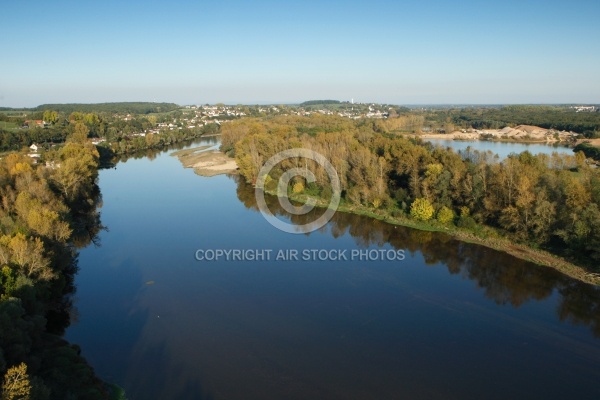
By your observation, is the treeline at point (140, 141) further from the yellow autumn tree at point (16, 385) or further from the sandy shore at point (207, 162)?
the yellow autumn tree at point (16, 385)

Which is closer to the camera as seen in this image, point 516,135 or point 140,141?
point 140,141

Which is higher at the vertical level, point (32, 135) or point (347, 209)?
point (32, 135)

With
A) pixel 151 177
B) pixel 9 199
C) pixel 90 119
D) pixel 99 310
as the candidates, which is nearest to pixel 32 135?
pixel 90 119

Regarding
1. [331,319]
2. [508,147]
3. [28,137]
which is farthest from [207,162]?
[508,147]

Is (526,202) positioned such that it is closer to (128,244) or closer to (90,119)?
(128,244)

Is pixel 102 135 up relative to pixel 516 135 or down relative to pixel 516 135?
up

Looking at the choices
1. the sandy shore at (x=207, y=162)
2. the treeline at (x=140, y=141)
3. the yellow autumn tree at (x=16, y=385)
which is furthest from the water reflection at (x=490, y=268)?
the treeline at (x=140, y=141)

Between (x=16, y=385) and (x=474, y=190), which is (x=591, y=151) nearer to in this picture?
(x=474, y=190)
